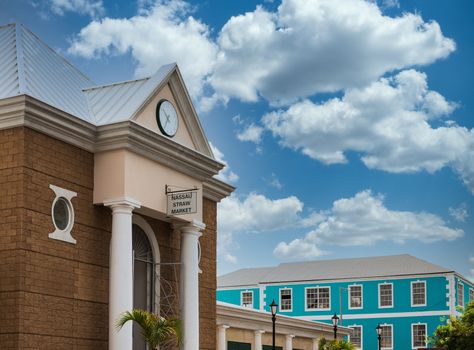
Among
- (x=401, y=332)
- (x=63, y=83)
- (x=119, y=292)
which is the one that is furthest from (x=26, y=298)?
(x=401, y=332)

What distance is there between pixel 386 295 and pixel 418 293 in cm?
221

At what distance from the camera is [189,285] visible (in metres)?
22.0

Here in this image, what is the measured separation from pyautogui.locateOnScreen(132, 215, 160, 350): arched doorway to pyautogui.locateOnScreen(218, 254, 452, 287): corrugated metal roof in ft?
130

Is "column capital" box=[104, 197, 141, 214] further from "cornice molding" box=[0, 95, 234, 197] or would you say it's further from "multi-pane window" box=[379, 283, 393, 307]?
Result: "multi-pane window" box=[379, 283, 393, 307]

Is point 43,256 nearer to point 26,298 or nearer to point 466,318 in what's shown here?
point 26,298

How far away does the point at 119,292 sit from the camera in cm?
1923

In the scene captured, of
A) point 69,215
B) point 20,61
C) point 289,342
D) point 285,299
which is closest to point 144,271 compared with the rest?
point 69,215

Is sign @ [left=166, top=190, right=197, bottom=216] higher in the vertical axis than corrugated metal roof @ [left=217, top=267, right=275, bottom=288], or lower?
lower

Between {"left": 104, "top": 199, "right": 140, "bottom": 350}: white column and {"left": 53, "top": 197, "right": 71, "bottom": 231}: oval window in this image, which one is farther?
{"left": 104, "top": 199, "right": 140, "bottom": 350}: white column

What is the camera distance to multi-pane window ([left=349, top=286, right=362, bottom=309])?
6038cm

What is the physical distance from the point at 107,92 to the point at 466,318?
88.9ft

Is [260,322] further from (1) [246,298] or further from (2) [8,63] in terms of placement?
(1) [246,298]

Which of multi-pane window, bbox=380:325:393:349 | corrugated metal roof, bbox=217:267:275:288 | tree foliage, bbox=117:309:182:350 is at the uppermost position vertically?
corrugated metal roof, bbox=217:267:275:288

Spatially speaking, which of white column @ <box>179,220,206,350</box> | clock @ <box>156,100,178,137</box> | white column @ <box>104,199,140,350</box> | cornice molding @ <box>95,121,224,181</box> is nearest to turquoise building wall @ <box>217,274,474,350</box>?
white column @ <box>179,220,206,350</box>
